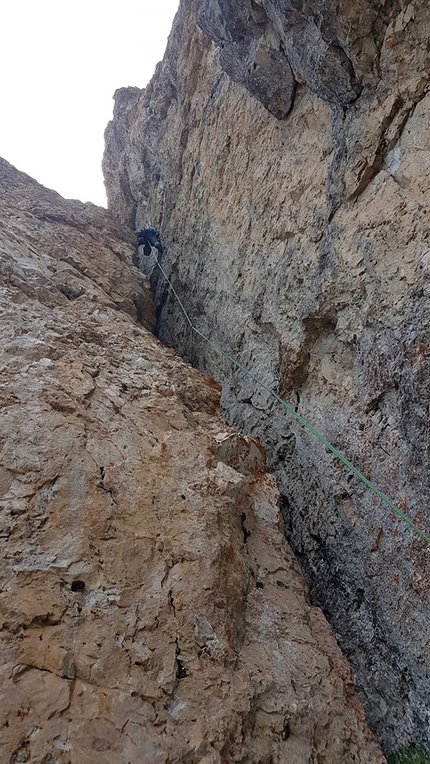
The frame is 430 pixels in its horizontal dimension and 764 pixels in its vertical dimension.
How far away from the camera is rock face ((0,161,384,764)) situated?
247 centimetres

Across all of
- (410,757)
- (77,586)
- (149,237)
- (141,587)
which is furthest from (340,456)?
(149,237)

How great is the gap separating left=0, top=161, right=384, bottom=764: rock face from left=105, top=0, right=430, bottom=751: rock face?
454mm

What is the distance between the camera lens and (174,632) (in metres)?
2.91

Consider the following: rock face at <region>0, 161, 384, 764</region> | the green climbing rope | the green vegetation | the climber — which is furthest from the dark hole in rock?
the climber

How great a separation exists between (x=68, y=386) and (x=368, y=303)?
2758mm

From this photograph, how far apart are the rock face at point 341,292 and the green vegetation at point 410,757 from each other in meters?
0.08

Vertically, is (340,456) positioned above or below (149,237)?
below

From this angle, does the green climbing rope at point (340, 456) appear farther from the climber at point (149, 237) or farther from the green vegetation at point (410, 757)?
the climber at point (149, 237)

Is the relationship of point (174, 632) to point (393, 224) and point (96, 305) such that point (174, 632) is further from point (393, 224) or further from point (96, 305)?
point (96, 305)

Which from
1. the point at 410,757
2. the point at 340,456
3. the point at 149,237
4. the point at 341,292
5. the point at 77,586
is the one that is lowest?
the point at 77,586

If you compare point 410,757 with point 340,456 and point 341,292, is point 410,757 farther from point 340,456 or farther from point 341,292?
point 341,292

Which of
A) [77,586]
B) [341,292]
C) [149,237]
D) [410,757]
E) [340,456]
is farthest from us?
[149,237]

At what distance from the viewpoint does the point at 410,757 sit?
303cm

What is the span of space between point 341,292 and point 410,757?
3.51 m
